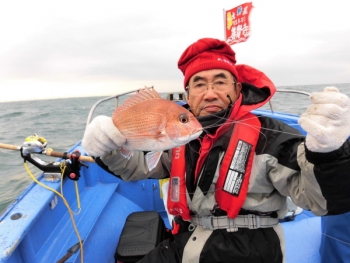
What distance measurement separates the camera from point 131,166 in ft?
5.86

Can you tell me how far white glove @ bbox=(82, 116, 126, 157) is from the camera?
139cm

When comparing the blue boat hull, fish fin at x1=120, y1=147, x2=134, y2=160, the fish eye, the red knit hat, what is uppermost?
the red knit hat

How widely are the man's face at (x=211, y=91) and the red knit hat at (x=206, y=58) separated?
45 mm

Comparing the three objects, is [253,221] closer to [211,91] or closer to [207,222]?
[207,222]

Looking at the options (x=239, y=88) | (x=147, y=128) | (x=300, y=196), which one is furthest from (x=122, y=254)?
(x=239, y=88)

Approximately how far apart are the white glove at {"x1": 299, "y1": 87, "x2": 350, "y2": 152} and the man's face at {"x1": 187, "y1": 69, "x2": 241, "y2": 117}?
29.6 inches

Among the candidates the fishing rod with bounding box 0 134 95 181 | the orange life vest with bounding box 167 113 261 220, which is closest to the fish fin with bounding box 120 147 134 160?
the orange life vest with bounding box 167 113 261 220

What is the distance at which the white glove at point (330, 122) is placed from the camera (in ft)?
3.63

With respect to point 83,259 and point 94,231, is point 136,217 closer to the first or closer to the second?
point 94,231

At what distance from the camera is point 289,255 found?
2307mm

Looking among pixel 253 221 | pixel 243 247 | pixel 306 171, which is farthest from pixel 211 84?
pixel 243 247

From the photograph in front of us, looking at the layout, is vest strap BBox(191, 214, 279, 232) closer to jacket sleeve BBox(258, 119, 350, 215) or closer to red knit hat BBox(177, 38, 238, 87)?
jacket sleeve BBox(258, 119, 350, 215)

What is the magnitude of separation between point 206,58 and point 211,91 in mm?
332

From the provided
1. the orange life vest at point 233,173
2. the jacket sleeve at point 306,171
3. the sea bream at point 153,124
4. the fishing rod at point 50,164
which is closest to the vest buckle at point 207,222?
the orange life vest at point 233,173
